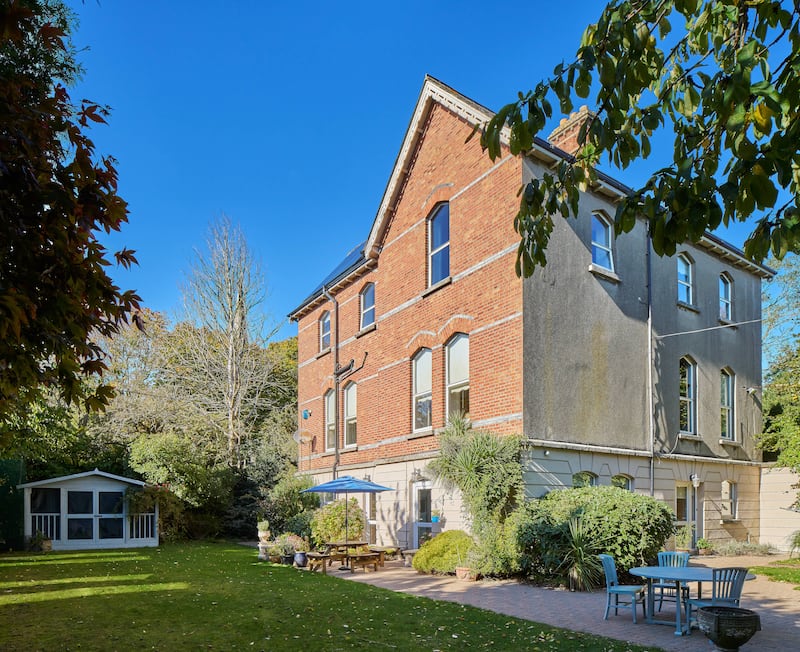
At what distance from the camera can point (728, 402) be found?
2158cm

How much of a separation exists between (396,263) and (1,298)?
55.2ft

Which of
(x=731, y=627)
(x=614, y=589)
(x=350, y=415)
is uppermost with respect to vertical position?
(x=350, y=415)

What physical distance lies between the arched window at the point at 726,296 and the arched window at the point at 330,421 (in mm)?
13744

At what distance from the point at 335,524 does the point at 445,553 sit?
5.51 meters

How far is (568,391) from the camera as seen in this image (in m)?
15.5

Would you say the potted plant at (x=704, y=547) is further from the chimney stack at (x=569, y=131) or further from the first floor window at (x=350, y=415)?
the chimney stack at (x=569, y=131)

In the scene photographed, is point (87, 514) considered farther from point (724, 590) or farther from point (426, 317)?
point (724, 590)

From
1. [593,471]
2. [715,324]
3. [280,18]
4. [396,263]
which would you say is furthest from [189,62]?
[715,324]

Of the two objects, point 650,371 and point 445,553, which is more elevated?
point 650,371

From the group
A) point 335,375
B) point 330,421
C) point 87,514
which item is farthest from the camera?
point 330,421

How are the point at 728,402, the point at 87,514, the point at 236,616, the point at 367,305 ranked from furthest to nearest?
the point at 367,305 < the point at 87,514 < the point at 728,402 < the point at 236,616

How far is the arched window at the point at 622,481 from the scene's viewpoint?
1661 cm

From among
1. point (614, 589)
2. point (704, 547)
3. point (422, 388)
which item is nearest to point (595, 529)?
Result: point (614, 589)

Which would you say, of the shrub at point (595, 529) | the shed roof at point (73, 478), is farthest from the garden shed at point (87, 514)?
the shrub at point (595, 529)
